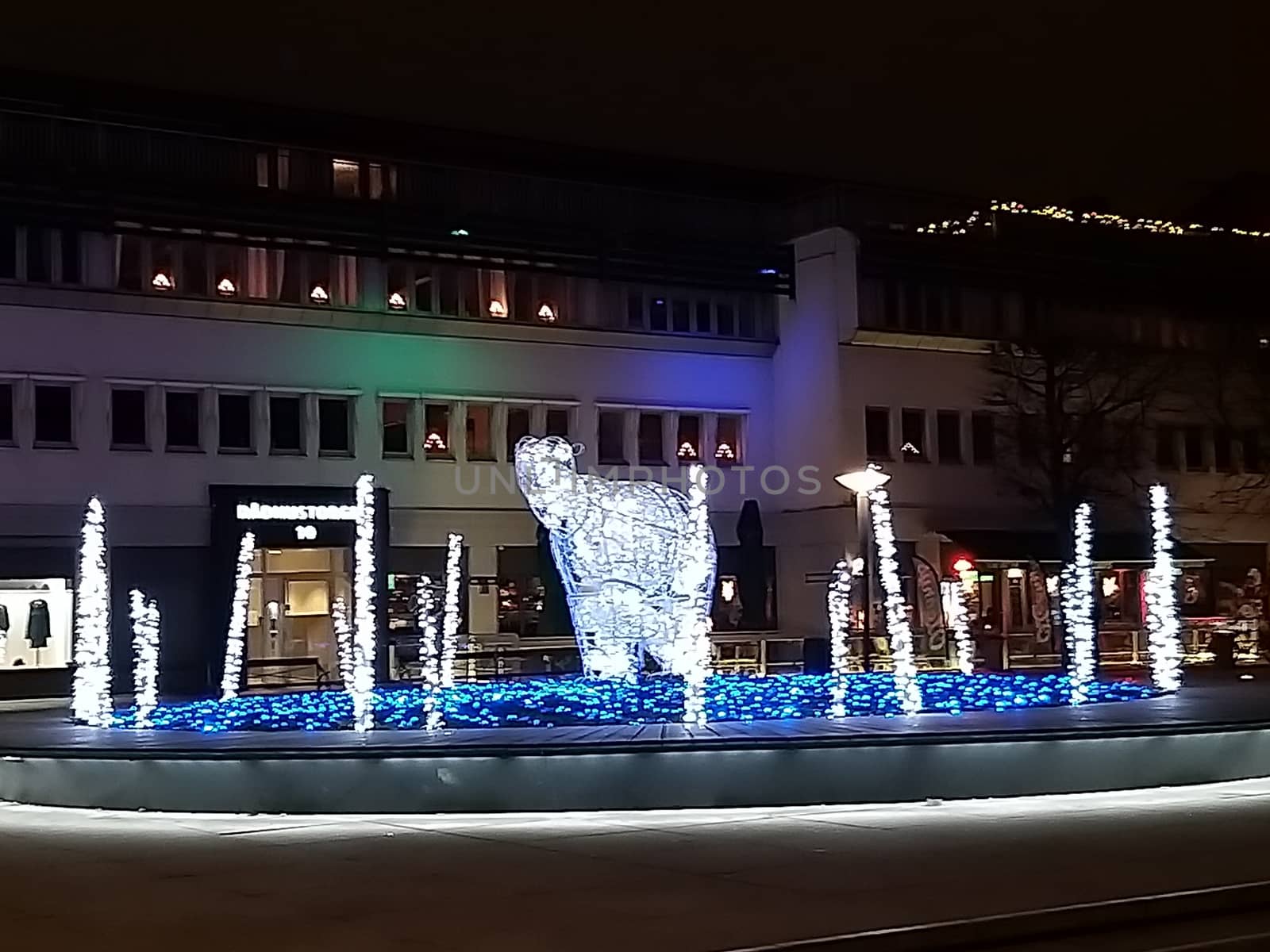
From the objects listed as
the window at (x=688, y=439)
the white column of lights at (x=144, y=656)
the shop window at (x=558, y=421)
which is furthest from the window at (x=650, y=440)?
the white column of lights at (x=144, y=656)

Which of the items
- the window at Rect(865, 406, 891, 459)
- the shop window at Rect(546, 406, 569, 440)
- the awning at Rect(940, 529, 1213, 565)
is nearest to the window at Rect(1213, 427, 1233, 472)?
the awning at Rect(940, 529, 1213, 565)

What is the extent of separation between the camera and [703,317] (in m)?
47.6

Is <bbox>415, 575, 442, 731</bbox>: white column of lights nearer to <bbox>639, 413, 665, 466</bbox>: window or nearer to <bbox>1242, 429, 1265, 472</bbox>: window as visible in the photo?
<bbox>639, 413, 665, 466</bbox>: window

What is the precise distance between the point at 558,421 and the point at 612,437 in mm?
1664

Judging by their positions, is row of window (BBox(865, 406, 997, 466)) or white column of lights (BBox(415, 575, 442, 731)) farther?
row of window (BBox(865, 406, 997, 466))

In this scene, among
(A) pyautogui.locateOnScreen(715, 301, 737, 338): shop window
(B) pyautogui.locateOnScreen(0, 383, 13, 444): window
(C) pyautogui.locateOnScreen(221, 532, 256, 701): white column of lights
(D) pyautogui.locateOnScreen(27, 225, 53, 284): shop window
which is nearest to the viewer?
(C) pyautogui.locateOnScreen(221, 532, 256, 701): white column of lights

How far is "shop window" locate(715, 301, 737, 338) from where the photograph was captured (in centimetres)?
4791

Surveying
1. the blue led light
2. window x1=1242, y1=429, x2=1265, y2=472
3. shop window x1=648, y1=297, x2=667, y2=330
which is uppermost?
shop window x1=648, y1=297, x2=667, y2=330

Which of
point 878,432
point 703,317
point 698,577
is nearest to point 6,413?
point 703,317

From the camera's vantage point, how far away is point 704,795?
1445cm

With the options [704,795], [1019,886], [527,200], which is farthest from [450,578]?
[1019,886]

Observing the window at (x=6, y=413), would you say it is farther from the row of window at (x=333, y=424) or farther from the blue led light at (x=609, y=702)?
the blue led light at (x=609, y=702)

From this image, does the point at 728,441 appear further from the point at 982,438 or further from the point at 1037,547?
the point at 1037,547

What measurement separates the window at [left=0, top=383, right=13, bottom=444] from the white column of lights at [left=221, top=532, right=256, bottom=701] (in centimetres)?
547
